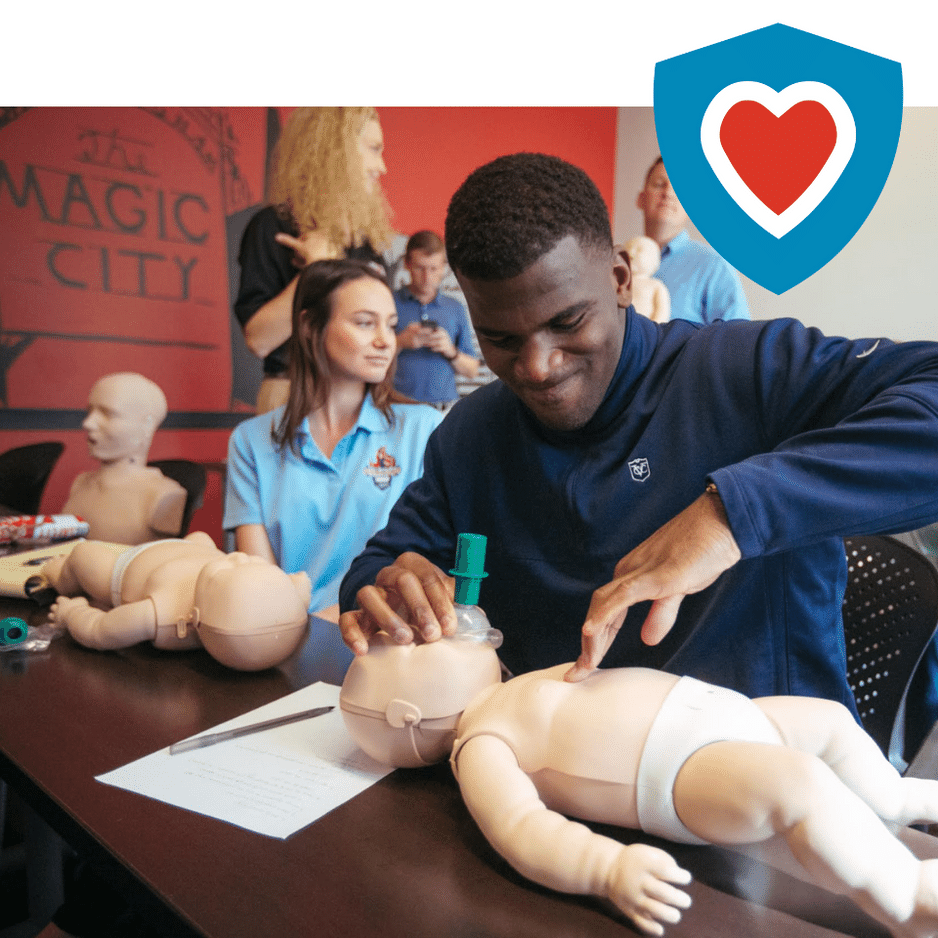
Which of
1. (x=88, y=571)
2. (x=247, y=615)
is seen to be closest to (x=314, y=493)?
(x=88, y=571)

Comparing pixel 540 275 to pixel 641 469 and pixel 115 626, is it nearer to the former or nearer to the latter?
pixel 641 469

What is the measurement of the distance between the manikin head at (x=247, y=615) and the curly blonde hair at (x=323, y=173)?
9.66 ft

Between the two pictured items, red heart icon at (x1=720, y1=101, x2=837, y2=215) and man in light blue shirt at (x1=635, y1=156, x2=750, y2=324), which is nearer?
man in light blue shirt at (x1=635, y1=156, x2=750, y2=324)

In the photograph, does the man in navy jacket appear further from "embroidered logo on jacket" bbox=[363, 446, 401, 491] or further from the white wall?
the white wall

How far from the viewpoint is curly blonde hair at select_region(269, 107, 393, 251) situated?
147 inches

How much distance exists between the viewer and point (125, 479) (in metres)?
2.37

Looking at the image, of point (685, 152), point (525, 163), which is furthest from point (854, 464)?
point (685, 152)

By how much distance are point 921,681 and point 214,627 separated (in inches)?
40.6

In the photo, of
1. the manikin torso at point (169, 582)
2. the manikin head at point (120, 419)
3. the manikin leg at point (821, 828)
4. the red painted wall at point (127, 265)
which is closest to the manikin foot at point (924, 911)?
the manikin leg at point (821, 828)

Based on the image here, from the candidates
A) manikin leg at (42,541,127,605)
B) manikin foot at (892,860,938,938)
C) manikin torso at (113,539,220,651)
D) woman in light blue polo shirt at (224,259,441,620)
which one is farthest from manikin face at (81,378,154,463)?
manikin foot at (892,860,938,938)

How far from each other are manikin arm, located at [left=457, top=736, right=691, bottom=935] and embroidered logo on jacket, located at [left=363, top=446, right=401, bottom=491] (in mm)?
1541

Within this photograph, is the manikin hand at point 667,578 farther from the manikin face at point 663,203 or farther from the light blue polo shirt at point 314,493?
the manikin face at point 663,203

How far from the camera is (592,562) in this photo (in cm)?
107

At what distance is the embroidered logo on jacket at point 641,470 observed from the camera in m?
1.04
